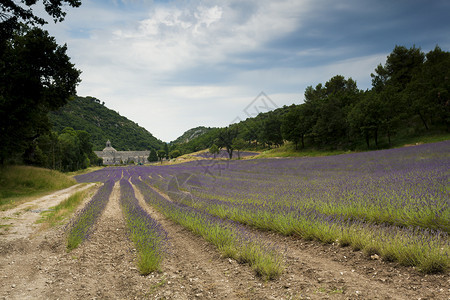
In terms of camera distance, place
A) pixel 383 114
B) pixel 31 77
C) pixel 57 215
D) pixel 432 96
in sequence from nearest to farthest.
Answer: pixel 57 215 < pixel 31 77 < pixel 432 96 < pixel 383 114

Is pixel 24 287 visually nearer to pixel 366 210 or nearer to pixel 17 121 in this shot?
pixel 366 210

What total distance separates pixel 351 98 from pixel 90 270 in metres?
52.8

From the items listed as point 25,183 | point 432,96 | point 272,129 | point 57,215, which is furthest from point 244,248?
point 272,129

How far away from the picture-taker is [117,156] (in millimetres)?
148875

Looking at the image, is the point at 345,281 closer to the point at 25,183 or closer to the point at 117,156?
the point at 25,183

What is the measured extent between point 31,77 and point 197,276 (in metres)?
11.9

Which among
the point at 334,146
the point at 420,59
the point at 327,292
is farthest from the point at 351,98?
the point at 327,292

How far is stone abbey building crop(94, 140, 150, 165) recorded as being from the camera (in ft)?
461

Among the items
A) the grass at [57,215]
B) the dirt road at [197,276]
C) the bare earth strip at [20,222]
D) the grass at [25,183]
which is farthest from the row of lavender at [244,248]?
the grass at [25,183]

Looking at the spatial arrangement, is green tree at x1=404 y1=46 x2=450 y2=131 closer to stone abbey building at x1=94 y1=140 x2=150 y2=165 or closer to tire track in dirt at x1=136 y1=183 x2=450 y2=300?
tire track in dirt at x1=136 y1=183 x2=450 y2=300

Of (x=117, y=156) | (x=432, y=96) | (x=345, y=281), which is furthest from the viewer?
(x=117, y=156)

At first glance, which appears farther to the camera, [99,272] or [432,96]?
[432,96]

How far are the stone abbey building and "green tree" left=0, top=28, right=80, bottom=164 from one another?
131687 millimetres

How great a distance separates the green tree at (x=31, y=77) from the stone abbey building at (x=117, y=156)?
432ft
